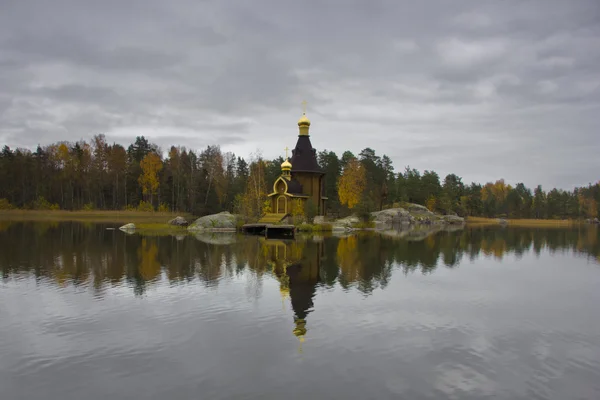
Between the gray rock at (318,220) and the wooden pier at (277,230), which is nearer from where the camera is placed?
the wooden pier at (277,230)

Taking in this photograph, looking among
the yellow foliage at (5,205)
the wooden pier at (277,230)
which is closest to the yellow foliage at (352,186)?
the wooden pier at (277,230)

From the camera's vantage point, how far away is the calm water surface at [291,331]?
7523 millimetres

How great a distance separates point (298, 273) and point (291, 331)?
7.98m

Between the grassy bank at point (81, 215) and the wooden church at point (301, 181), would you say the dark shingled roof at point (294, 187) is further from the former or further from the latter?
the grassy bank at point (81, 215)

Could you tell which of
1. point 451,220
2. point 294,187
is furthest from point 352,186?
point 451,220

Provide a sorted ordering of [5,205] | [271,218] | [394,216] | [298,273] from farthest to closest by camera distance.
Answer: [394,216] < [5,205] < [271,218] < [298,273]

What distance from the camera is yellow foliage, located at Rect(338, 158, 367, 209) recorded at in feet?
202

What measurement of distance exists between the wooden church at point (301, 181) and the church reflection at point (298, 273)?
1690 centimetres

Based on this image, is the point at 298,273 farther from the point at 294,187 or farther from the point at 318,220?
the point at 294,187

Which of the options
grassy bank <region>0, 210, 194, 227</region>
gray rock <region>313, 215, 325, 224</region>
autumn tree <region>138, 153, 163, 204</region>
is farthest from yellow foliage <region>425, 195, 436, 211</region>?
autumn tree <region>138, 153, 163, 204</region>

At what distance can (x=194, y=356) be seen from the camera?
8695mm

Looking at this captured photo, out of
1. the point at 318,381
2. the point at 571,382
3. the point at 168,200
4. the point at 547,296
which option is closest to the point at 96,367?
the point at 318,381

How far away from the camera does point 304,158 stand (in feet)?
164

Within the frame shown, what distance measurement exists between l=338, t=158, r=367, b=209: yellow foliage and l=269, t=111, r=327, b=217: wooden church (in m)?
10.4
